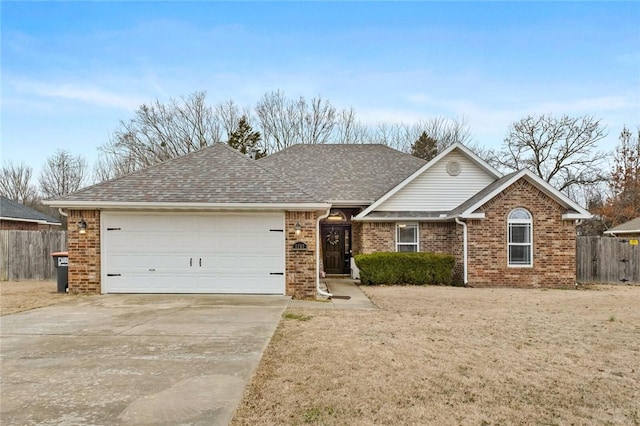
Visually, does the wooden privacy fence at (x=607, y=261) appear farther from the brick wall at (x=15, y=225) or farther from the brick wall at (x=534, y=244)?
the brick wall at (x=15, y=225)

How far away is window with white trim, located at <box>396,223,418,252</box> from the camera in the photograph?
15.7 meters

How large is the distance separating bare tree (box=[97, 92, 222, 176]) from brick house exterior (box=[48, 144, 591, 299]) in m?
13.4

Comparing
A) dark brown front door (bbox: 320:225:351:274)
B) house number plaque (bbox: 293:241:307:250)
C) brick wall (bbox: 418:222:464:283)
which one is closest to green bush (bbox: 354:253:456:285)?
brick wall (bbox: 418:222:464:283)

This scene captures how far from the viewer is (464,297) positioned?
37.7 feet

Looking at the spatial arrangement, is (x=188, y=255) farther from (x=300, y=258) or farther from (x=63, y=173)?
(x=63, y=173)

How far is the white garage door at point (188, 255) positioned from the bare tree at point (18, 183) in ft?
116

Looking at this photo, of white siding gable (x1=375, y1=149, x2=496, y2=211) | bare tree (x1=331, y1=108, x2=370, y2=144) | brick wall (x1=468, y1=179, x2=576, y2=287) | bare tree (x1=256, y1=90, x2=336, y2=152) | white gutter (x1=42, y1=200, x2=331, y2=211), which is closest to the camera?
white gutter (x1=42, y1=200, x2=331, y2=211)

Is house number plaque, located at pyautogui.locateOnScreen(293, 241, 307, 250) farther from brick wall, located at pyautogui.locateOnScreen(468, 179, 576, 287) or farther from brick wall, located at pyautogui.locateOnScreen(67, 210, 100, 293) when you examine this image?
brick wall, located at pyautogui.locateOnScreen(468, 179, 576, 287)

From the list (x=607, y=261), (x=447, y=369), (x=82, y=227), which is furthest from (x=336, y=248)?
(x=447, y=369)

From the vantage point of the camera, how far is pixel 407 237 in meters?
15.8

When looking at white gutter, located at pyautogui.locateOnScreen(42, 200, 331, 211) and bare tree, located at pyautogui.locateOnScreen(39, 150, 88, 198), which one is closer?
white gutter, located at pyautogui.locateOnScreen(42, 200, 331, 211)

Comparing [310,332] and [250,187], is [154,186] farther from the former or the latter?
[310,332]

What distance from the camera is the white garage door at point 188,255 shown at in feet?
35.5

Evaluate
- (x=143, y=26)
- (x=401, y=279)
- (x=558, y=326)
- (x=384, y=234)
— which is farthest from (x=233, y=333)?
(x=143, y=26)
